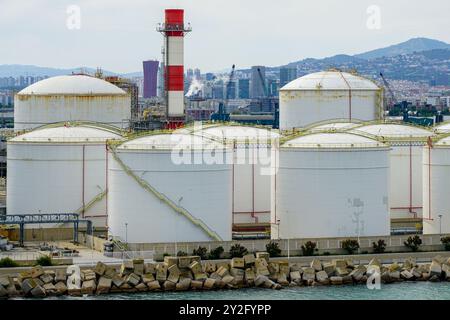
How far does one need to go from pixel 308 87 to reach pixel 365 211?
14.0 meters

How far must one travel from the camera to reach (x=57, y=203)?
4662 centimetres

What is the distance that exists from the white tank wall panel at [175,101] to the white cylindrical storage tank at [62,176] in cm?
1105

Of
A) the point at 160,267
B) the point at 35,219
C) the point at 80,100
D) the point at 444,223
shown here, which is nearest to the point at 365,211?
the point at 444,223

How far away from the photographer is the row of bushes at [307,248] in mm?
40438

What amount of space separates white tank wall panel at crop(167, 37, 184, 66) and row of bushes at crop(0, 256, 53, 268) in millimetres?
20143

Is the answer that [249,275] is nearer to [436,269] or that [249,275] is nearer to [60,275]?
[60,275]

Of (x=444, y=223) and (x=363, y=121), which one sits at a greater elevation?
(x=363, y=121)

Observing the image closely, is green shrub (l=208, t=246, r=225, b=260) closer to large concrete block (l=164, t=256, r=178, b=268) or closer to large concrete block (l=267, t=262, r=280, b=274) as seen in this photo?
large concrete block (l=267, t=262, r=280, b=274)

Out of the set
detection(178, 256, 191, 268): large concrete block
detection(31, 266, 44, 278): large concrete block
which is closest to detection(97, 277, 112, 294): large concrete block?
detection(31, 266, 44, 278): large concrete block
